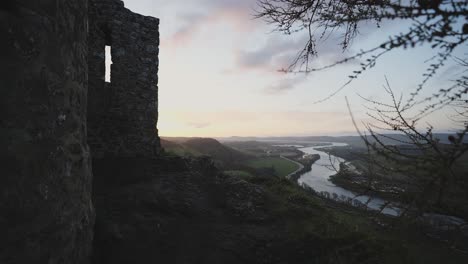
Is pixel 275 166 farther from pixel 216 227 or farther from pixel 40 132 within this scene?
pixel 40 132

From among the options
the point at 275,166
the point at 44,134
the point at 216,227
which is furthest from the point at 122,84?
the point at 275,166

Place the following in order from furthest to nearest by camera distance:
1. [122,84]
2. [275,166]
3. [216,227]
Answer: [275,166] < [122,84] < [216,227]

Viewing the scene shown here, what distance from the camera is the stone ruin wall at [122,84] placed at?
27.1ft

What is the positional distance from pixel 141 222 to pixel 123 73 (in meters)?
4.90

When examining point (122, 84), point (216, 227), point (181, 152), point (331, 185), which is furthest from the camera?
point (331, 185)

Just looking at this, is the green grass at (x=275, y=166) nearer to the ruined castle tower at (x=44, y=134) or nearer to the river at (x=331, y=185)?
the river at (x=331, y=185)

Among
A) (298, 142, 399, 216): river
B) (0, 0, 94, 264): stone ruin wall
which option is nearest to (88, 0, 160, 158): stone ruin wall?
(0, 0, 94, 264): stone ruin wall

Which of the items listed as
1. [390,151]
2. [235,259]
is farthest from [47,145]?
[235,259]

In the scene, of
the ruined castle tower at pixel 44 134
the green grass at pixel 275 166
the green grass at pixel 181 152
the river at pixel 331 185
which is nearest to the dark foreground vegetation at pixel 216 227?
the river at pixel 331 185

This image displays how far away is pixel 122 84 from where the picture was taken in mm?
8867

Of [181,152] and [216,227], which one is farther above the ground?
[181,152]

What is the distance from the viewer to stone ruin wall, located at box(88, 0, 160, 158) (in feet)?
27.1

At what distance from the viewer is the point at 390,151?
7.00 feet

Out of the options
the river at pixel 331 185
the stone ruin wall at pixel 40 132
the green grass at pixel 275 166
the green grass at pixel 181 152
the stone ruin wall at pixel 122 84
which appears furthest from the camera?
the green grass at pixel 275 166
